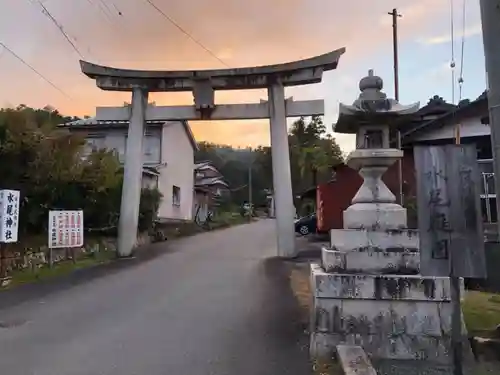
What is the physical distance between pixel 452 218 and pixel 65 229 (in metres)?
12.5

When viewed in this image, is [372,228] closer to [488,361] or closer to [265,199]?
[488,361]

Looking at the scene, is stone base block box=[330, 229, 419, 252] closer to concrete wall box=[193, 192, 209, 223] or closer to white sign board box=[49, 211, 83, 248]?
white sign board box=[49, 211, 83, 248]

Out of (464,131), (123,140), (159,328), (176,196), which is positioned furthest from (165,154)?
(159,328)

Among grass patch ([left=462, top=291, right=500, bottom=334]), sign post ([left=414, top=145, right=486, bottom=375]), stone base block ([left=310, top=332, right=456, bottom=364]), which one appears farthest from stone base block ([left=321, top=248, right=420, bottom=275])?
sign post ([left=414, top=145, right=486, bottom=375])

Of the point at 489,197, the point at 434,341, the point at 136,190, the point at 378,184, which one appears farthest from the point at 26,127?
the point at 489,197

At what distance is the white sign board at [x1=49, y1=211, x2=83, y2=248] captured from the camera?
13547 mm

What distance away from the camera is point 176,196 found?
1320 inches

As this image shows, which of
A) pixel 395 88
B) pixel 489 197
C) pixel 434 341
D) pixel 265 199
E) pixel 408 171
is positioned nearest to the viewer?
pixel 434 341

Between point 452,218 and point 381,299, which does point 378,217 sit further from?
point 452,218

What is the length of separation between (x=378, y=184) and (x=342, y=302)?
5.46 ft

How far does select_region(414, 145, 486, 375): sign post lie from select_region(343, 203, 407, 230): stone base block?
2.55 m

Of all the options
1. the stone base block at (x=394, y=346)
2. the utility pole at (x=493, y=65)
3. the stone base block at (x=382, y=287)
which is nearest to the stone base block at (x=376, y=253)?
the stone base block at (x=382, y=287)

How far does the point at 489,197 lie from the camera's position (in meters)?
12.9

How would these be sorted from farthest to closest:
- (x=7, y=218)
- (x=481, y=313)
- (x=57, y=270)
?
(x=57, y=270), (x=7, y=218), (x=481, y=313)
